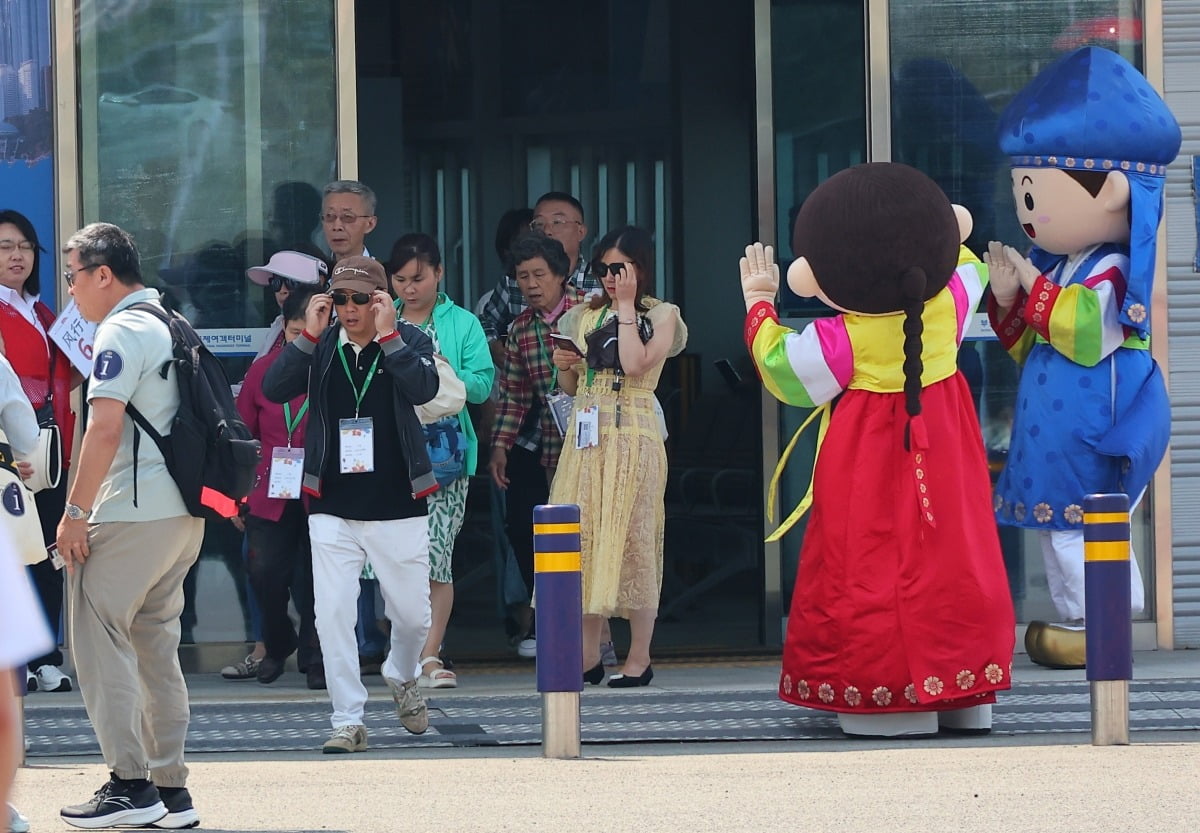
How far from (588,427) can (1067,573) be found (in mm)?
2008

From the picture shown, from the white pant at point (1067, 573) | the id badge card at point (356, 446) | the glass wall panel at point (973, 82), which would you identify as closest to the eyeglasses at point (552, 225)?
the glass wall panel at point (973, 82)

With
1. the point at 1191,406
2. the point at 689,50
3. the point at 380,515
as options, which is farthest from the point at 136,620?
the point at 689,50

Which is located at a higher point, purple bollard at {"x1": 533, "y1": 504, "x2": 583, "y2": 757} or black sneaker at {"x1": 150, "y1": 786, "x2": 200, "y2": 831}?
purple bollard at {"x1": 533, "y1": 504, "x2": 583, "y2": 757}

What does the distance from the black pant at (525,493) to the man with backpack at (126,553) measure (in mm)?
3030

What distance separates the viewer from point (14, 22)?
8.94 m

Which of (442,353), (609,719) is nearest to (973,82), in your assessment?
(442,353)

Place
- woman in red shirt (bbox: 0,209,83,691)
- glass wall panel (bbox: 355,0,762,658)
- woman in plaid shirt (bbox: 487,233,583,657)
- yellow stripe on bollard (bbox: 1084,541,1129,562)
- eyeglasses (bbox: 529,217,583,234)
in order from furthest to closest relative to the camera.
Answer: glass wall panel (bbox: 355,0,762,658) → eyeglasses (bbox: 529,217,583,234) → woman in plaid shirt (bbox: 487,233,583,657) → woman in red shirt (bbox: 0,209,83,691) → yellow stripe on bollard (bbox: 1084,541,1129,562)

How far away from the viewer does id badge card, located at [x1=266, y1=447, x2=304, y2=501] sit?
8156mm

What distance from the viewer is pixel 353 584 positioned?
699cm

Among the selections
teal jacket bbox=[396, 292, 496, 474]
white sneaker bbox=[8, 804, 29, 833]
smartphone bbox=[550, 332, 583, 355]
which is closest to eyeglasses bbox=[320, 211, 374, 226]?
teal jacket bbox=[396, 292, 496, 474]

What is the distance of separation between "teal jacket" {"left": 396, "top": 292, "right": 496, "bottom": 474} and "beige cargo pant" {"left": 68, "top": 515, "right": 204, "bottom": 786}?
2.47 meters

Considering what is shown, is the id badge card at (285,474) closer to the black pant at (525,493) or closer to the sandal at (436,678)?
the sandal at (436,678)

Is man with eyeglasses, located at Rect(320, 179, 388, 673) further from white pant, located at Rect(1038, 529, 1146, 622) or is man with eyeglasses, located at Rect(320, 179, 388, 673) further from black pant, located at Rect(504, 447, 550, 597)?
white pant, located at Rect(1038, 529, 1146, 622)

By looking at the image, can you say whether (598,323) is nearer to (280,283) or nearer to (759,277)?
(759,277)
